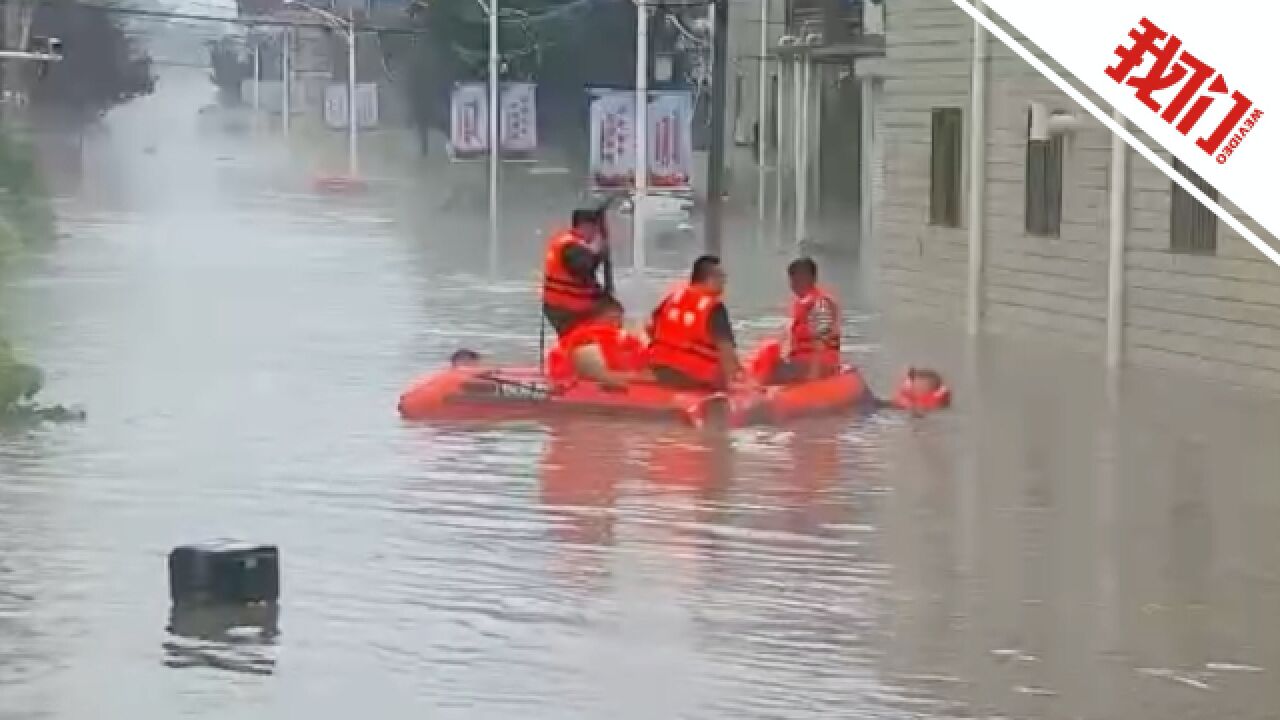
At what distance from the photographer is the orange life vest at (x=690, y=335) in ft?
59.5

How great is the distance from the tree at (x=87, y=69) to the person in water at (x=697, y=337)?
5787cm

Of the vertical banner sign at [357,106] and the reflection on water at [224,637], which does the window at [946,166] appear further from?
the vertical banner sign at [357,106]

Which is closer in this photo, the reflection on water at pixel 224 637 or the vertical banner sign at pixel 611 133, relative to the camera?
the reflection on water at pixel 224 637

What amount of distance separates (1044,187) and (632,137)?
72.5ft

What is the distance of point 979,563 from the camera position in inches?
506

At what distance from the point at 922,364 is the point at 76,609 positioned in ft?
43.1

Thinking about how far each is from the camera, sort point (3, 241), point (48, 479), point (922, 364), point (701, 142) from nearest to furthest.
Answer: point (48, 479), point (3, 241), point (922, 364), point (701, 142)

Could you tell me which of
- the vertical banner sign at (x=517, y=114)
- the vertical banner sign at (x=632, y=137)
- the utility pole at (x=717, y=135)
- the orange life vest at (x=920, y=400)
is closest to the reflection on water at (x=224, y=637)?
the orange life vest at (x=920, y=400)

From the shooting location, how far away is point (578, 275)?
19141 mm

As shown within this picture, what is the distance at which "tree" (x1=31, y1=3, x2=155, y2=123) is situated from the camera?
7825cm

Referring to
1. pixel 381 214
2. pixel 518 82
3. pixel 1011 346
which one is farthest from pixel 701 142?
pixel 1011 346

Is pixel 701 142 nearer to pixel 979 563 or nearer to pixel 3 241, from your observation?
pixel 3 241

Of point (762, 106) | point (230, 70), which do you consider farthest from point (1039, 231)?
point (230, 70)

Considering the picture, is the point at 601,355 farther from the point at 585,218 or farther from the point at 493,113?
the point at 493,113
